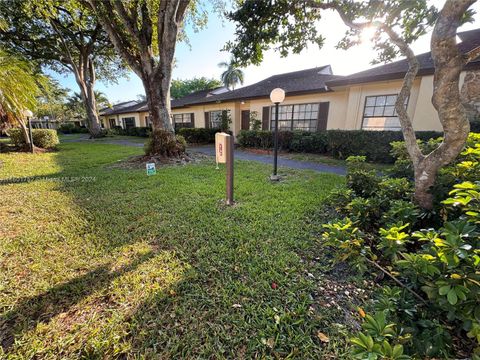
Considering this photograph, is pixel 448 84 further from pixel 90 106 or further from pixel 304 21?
pixel 90 106

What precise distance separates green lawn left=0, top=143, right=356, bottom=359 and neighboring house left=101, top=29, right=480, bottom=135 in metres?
6.43

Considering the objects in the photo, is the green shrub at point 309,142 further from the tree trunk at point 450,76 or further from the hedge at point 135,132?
the hedge at point 135,132

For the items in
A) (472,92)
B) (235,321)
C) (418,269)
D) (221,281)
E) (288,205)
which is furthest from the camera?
(288,205)

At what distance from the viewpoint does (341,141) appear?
325 inches

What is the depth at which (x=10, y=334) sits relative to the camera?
1.58 meters

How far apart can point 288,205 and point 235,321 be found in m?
2.55

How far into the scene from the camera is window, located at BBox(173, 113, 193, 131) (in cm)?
1818

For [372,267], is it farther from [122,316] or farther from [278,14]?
[278,14]

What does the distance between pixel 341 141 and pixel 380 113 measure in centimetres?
234

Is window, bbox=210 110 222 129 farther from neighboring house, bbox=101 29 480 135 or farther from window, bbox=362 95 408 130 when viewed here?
window, bbox=362 95 408 130

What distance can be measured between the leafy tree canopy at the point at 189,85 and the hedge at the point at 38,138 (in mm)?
27878

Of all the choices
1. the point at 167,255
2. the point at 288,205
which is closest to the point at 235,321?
the point at 167,255

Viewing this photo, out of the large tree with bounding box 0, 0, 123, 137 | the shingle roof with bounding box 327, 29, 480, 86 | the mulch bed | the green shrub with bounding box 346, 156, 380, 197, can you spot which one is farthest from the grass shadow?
the large tree with bounding box 0, 0, 123, 137

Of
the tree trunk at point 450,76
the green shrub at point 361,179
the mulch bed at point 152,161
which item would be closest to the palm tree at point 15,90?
the mulch bed at point 152,161
